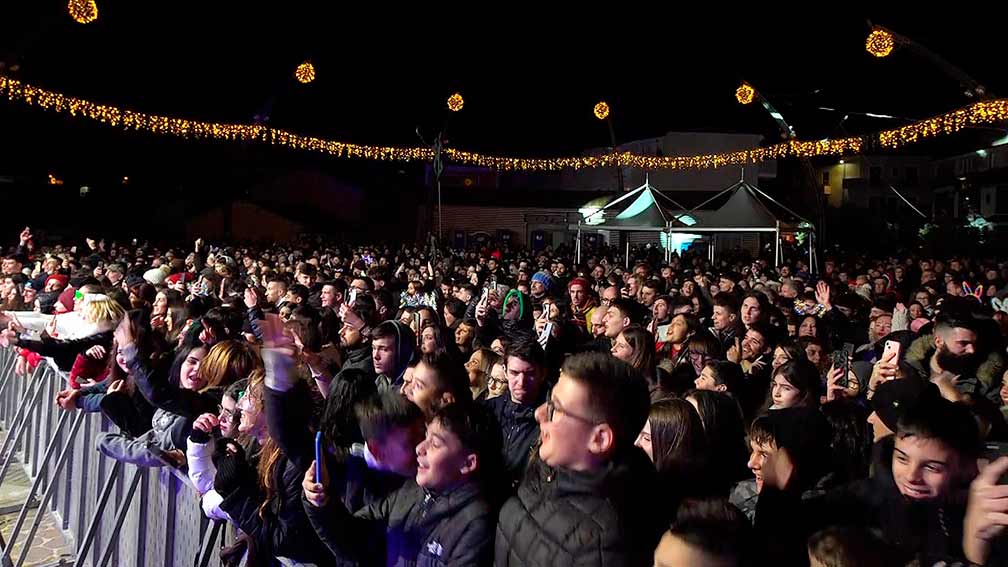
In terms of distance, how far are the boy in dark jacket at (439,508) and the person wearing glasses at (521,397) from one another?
36.2 inches

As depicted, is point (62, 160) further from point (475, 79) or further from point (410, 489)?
point (410, 489)

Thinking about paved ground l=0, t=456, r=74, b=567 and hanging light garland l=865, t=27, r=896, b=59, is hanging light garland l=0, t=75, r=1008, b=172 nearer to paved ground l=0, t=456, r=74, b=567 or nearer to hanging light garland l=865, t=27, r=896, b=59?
hanging light garland l=865, t=27, r=896, b=59

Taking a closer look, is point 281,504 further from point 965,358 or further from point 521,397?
point 965,358

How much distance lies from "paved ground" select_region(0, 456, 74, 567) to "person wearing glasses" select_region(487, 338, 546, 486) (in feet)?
11.0

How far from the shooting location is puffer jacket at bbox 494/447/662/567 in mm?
2141

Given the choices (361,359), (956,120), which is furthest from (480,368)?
(956,120)

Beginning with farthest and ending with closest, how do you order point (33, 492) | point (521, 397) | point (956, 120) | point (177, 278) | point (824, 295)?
1. point (956, 120)
2. point (177, 278)
3. point (824, 295)
4. point (33, 492)
5. point (521, 397)

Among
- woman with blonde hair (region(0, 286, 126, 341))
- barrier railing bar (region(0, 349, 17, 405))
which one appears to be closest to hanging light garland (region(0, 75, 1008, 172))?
barrier railing bar (region(0, 349, 17, 405))

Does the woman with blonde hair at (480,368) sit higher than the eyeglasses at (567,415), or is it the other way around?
the eyeglasses at (567,415)

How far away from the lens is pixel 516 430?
150 inches

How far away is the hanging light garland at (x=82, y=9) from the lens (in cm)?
1463

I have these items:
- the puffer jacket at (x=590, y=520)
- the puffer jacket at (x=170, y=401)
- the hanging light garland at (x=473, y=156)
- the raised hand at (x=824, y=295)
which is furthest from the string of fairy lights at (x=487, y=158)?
the puffer jacket at (x=590, y=520)

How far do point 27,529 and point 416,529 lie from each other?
15.6ft

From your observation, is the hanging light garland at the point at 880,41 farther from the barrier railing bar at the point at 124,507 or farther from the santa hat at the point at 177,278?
the barrier railing bar at the point at 124,507
